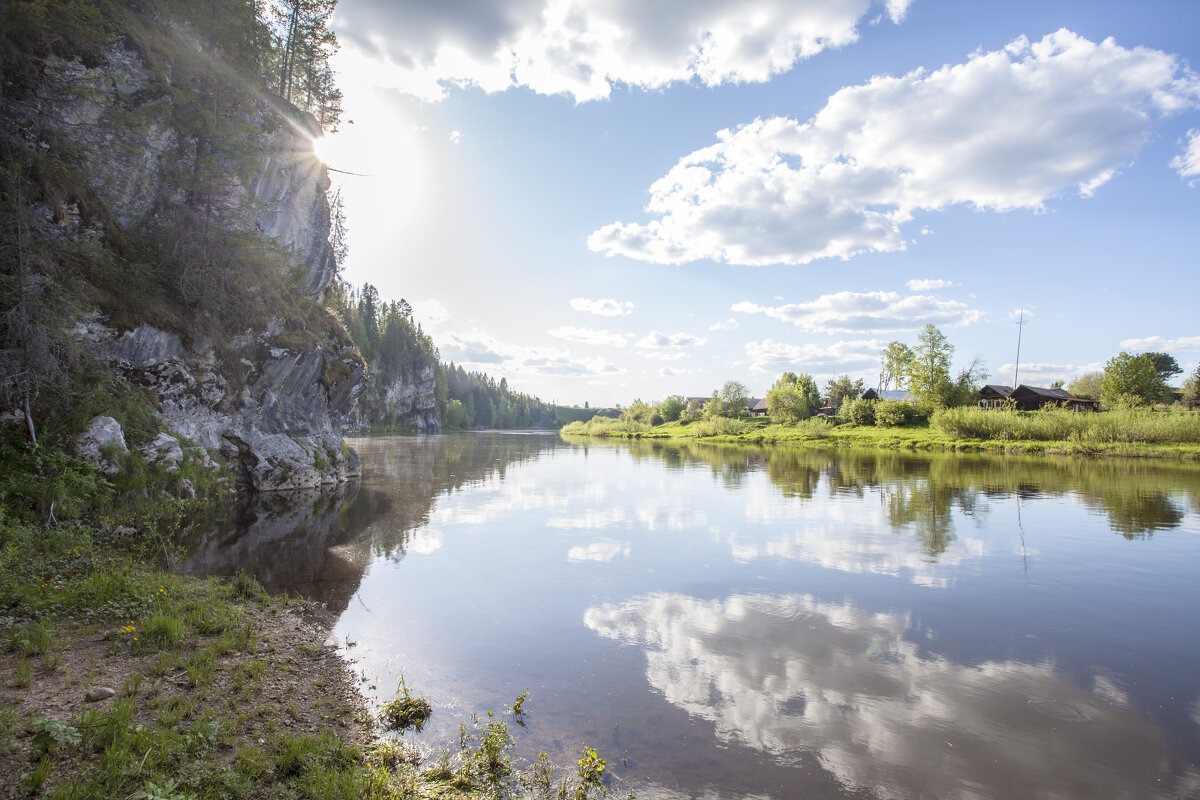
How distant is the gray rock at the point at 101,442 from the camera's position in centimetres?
1591

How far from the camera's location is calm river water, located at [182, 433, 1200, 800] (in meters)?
6.46

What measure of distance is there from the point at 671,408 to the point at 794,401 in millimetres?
44638

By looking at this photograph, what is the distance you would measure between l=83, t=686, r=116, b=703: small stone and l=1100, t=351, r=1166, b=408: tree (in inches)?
3383

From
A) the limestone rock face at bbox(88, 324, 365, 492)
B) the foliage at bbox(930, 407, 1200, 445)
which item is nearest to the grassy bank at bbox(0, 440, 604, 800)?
the limestone rock face at bbox(88, 324, 365, 492)

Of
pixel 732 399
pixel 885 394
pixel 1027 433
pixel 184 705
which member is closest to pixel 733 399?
pixel 732 399

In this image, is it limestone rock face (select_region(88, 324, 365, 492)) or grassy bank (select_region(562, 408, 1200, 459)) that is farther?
grassy bank (select_region(562, 408, 1200, 459))

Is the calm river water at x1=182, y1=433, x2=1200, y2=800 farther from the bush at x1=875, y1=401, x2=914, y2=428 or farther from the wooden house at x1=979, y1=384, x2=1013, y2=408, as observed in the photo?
the wooden house at x1=979, y1=384, x2=1013, y2=408

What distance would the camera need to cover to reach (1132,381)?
206 feet

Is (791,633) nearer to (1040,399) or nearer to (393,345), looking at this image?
(1040,399)

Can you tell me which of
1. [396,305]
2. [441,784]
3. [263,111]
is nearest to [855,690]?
[441,784]

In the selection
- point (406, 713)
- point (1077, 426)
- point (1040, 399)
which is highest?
point (1040, 399)

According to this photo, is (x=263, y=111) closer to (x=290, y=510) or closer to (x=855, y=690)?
(x=290, y=510)

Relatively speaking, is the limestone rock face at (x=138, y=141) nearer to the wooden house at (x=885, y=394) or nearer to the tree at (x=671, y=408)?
the wooden house at (x=885, y=394)

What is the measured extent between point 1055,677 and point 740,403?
349 ft
